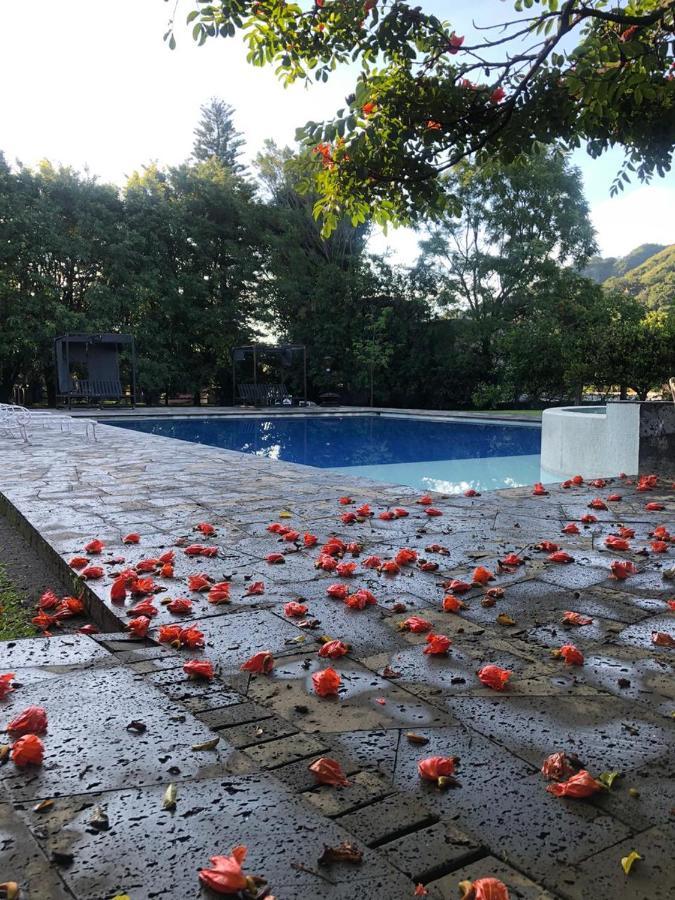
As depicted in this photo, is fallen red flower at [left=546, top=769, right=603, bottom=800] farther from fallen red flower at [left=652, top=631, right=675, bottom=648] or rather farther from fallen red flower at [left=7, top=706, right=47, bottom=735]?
fallen red flower at [left=7, top=706, right=47, bottom=735]

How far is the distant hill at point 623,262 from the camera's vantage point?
44125 millimetres

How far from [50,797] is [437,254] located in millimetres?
19436

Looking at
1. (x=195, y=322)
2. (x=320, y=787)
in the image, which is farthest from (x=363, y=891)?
(x=195, y=322)

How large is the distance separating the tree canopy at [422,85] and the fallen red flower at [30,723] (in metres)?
2.45

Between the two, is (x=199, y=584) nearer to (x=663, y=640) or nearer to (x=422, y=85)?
(x=663, y=640)

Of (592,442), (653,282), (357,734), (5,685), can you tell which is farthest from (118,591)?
(653,282)

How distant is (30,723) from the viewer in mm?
1562

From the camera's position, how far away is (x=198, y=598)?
103 inches

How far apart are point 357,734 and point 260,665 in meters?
0.44

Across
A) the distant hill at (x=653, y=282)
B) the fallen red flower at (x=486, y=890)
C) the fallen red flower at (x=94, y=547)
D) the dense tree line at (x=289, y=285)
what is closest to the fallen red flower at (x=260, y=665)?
the fallen red flower at (x=486, y=890)

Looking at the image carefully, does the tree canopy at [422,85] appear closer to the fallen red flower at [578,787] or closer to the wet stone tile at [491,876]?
the fallen red flower at [578,787]

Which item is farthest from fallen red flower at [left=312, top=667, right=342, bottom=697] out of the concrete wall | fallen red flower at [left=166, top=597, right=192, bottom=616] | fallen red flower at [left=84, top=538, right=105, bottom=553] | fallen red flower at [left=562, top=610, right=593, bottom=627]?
the concrete wall

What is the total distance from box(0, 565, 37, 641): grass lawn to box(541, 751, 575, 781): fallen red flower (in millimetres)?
1979

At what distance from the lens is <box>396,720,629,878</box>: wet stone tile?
118 cm
